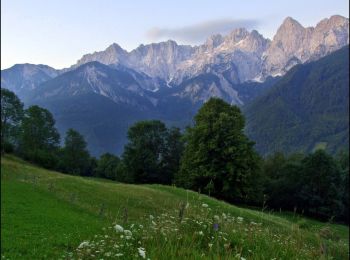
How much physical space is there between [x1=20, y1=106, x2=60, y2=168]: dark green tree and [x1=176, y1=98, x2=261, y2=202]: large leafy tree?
4119 centimetres

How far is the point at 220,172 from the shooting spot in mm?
63875

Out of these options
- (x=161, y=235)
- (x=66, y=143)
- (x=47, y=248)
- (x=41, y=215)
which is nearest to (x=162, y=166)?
(x=66, y=143)

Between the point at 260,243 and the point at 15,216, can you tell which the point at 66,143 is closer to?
the point at 15,216

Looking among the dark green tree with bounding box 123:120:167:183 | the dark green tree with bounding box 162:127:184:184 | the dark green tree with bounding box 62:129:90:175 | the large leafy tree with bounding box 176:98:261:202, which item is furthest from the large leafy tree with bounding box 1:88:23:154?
the large leafy tree with bounding box 176:98:261:202

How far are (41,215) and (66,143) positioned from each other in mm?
100016

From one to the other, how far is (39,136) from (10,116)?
9737 mm

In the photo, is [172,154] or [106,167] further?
[106,167]

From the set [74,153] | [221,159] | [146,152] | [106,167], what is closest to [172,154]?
[146,152]

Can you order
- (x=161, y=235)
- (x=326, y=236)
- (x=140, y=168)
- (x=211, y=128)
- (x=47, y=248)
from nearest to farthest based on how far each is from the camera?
(x=161, y=235)
(x=326, y=236)
(x=47, y=248)
(x=211, y=128)
(x=140, y=168)

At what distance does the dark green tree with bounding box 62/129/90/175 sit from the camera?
117 metres

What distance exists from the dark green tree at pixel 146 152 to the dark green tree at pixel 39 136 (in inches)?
792

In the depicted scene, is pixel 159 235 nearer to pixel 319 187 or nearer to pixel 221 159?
pixel 221 159

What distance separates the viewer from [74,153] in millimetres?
119750

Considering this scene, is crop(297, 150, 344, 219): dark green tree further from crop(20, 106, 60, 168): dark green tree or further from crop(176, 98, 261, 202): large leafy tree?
crop(20, 106, 60, 168): dark green tree
